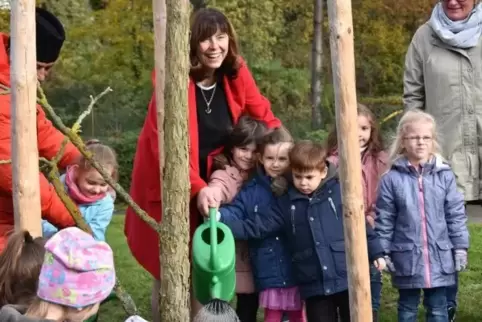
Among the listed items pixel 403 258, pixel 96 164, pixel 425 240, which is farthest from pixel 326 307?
pixel 96 164

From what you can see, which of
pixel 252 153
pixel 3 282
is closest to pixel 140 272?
pixel 252 153

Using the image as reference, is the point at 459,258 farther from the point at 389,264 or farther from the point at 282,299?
the point at 282,299

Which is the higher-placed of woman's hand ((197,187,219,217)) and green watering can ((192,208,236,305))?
woman's hand ((197,187,219,217))

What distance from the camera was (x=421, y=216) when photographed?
14.5 ft

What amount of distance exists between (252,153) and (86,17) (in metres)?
9.80

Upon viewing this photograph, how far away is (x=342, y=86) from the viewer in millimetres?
3430

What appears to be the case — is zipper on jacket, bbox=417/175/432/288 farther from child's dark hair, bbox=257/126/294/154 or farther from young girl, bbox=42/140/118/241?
young girl, bbox=42/140/118/241

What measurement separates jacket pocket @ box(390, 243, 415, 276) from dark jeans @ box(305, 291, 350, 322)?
0.32 m

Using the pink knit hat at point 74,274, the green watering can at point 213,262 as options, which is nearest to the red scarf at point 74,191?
the green watering can at point 213,262

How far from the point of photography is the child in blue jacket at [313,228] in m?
4.15

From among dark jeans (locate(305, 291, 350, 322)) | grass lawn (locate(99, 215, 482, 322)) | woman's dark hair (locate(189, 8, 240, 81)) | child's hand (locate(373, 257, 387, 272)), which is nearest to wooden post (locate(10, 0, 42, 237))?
woman's dark hair (locate(189, 8, 240, 81))

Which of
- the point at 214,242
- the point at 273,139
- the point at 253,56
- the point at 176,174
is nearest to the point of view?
the point at 176,174

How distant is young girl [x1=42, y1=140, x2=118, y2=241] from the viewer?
4.41 meters

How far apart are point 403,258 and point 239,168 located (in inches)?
34.9
